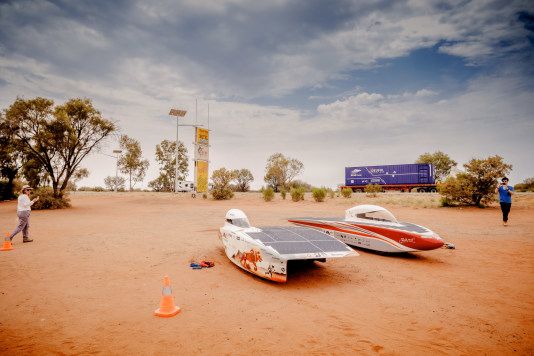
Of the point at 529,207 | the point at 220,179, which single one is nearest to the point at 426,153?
the point at 529,207

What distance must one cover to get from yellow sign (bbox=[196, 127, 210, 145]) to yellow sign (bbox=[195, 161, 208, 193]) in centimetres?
253

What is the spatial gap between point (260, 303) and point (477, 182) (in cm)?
2121

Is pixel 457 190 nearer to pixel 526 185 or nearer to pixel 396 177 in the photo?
pixel 396 177

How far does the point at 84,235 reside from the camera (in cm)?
1127

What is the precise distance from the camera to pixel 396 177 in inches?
1566

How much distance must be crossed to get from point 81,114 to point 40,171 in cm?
1471

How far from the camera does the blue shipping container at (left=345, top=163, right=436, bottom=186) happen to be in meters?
37.6

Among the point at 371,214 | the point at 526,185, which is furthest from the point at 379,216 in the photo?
the point at 526,185

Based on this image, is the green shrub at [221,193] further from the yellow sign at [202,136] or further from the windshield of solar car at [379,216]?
the windshield of solar car at [379,216]

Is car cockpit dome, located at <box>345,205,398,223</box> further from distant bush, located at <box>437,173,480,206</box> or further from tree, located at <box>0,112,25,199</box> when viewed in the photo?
tree, located at <box>0,112,25,199</box>

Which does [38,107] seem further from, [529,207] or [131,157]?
[529,207]

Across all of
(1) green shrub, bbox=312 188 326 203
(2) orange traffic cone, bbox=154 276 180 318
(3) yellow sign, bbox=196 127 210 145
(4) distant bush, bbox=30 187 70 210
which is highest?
(3) yellow sign, bbox=196 127 210 145

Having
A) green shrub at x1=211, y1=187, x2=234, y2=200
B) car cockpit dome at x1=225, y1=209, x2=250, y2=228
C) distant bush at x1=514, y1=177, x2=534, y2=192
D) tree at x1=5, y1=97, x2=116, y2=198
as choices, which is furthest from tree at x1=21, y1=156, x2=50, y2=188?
distant bush at x1=514, y1=177, x2=534, y2=192

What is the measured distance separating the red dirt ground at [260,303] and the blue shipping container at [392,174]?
101 ft
